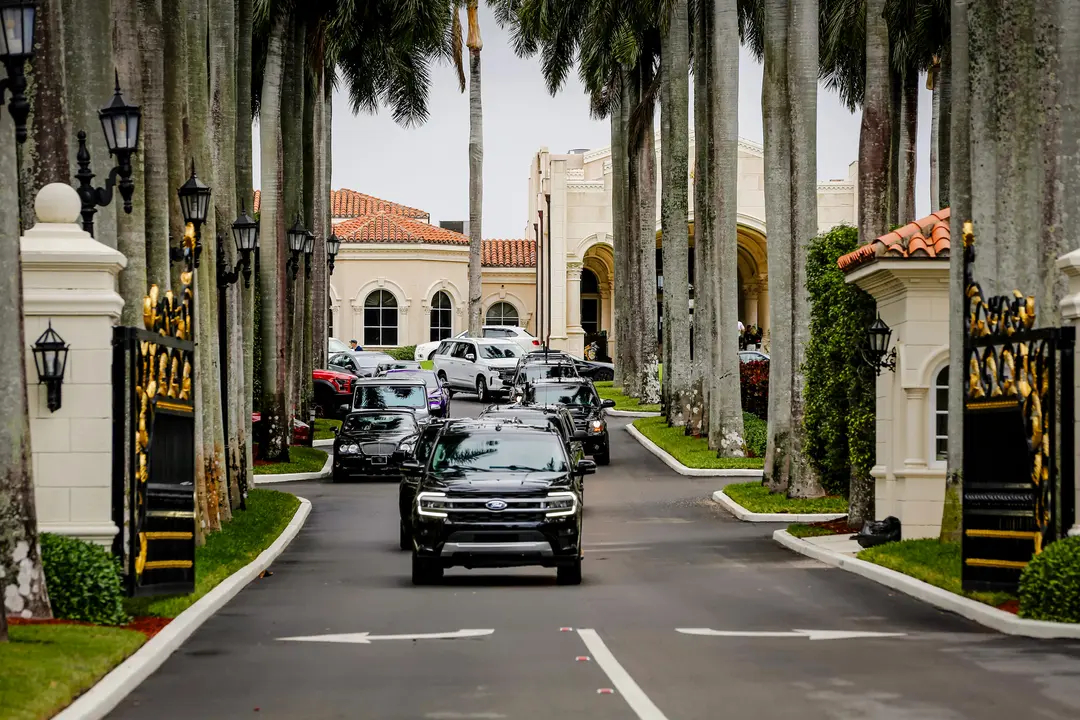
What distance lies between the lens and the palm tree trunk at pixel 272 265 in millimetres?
36812

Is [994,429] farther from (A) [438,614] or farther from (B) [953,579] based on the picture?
(A) [438,614]

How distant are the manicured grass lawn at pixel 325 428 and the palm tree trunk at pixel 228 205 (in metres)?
16.5

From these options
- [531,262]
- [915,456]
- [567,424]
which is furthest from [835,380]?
[531,262]

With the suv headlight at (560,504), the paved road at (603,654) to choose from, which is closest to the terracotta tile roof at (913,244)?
the paved road at (603,654)

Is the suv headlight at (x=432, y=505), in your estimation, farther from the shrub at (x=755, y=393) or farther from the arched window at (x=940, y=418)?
the shrub at (x=755, y=393)

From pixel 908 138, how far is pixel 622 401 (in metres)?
14.7

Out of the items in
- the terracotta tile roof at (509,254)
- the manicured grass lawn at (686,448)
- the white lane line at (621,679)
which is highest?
the terracotta tile roof at (509,254)

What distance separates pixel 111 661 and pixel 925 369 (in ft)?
42.5

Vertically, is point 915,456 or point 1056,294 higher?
point 1056,294

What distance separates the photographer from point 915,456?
874 inches

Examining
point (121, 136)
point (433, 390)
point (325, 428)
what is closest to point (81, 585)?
point (121, 136)

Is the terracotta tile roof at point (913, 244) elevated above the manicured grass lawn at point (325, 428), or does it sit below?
above

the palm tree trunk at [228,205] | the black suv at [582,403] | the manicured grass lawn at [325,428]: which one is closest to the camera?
the palm tree trunk at [228,205]

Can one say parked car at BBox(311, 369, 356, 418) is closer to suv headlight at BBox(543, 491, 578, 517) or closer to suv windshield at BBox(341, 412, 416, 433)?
suv windshield at BBox(341, 412, 416, 433)
